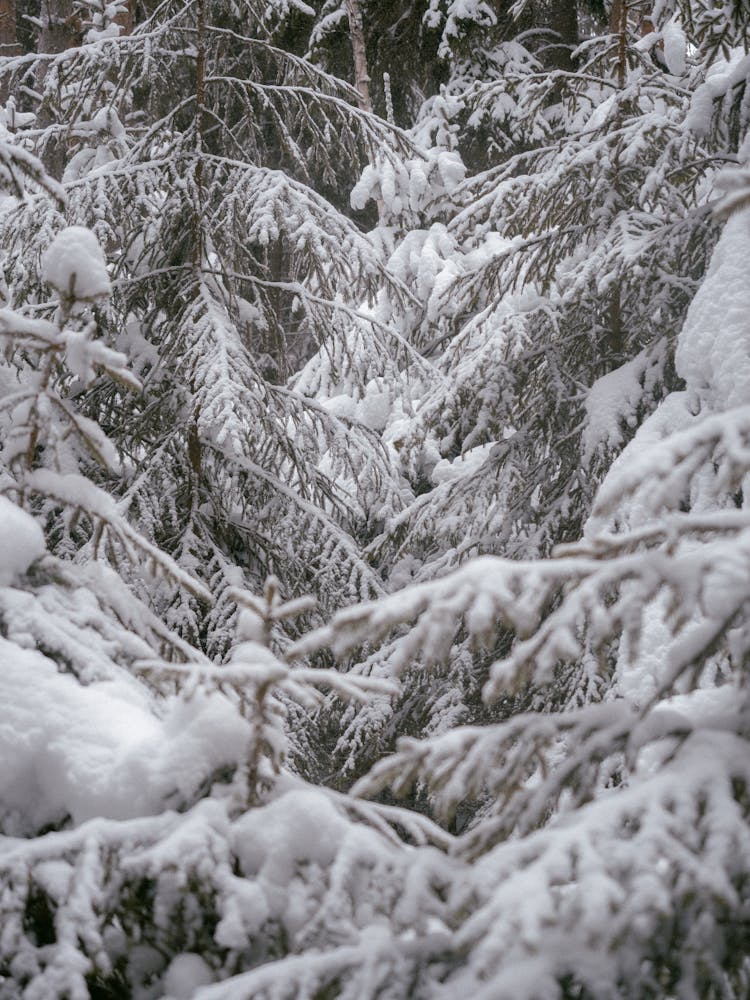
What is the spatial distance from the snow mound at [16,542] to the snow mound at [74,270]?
0.60 metres

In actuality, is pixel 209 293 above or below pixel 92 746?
above

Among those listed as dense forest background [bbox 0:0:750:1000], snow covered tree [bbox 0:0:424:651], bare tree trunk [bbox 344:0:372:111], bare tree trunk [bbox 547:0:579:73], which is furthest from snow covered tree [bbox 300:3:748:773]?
bare tree trunk [bbox 547:0:579:73]

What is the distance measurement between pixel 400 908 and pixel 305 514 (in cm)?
412

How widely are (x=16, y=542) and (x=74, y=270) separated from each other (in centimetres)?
74

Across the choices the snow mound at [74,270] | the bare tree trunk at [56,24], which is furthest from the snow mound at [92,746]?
the bare tree trunk at [56,24]

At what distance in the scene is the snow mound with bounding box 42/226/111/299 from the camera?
2.19 m

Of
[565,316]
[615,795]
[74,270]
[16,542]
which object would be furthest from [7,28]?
[615,795]

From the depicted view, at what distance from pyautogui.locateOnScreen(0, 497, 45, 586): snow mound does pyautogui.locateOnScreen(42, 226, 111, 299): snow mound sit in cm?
60

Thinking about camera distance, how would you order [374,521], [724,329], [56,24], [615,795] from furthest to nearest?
Result: 1. [374,521]
2. [56,24]
3. [724,329]
4. [615,795]

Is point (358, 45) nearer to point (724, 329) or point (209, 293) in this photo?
point (209, 293)

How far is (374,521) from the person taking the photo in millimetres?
7840


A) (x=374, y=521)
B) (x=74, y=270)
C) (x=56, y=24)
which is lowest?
Result: (x=374, y=521)

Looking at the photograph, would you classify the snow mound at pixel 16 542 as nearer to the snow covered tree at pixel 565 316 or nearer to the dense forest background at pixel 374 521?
the dense forest background at pixel 374 521

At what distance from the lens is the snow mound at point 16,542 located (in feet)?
6.96
